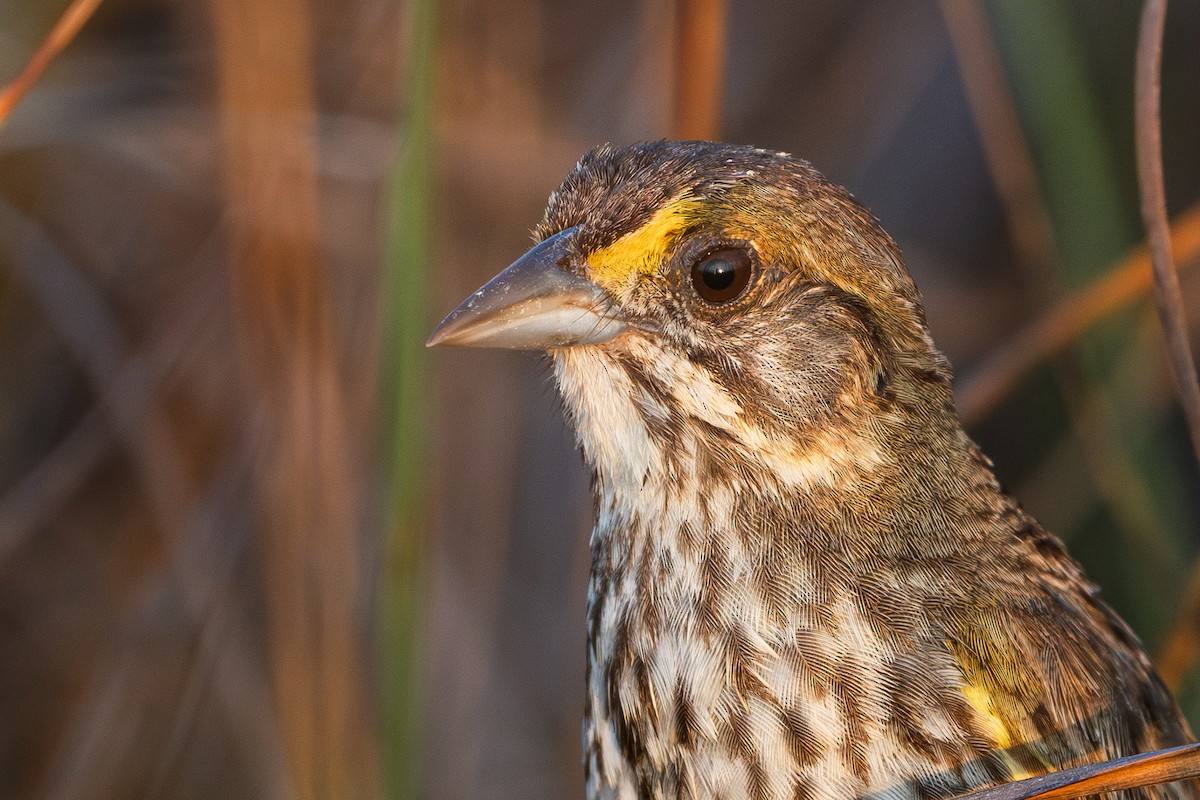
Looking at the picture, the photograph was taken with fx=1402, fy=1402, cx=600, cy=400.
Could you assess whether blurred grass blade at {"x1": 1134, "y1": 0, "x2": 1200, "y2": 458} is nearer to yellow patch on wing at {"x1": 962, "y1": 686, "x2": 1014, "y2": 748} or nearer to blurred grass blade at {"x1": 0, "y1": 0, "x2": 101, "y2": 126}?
yellow patch on wing at {"x1": 962, "y1": 686, "x2": 1014, "y2": 748}

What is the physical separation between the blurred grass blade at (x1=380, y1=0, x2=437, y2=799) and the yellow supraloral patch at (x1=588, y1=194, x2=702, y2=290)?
0.29 metres

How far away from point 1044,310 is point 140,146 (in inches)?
95.1

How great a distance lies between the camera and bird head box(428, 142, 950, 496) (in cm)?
213

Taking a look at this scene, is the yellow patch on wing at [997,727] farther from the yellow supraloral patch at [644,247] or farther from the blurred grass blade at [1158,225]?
the yellow supraloral patch at [644,247]

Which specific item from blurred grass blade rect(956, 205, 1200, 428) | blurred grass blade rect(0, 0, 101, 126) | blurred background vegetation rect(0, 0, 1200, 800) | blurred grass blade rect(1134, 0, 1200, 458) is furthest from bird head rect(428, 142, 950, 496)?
blurred grass blade rect(956, 205, 1200, 428)

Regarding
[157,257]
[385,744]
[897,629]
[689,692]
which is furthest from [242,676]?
[897,629]

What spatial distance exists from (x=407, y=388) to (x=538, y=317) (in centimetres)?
25

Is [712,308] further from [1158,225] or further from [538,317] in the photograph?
[1158,225]

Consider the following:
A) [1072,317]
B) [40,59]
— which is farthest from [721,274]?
[1072,317]

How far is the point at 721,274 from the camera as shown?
2119 millimetres

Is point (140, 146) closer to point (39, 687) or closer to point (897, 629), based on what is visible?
point (39, 687)

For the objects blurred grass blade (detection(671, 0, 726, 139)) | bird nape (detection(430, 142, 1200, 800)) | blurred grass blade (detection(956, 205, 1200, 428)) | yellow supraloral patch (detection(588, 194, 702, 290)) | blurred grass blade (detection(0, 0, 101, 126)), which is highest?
blurred grass blade (detection(671, 0, 726, 139))

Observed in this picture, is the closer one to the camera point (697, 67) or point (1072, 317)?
point (697, 67)

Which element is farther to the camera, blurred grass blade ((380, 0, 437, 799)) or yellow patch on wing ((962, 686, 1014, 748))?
blurred grass blade ((380, 0, 437, 799))
